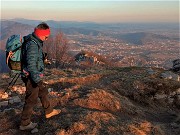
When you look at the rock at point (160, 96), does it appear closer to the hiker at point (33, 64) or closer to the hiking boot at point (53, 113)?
the hiking boot at point (53, 113)

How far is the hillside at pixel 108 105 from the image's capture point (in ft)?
29.1

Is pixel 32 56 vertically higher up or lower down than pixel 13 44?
lower down

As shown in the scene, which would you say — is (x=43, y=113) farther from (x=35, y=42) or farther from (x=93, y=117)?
(x=35, y=42)

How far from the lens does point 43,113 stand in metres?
9.84

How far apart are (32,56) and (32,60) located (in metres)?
0.10

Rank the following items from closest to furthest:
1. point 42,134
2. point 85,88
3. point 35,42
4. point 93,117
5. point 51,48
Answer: point 35,42
point 42,134
point 93,117
point 85,88
point 51,48

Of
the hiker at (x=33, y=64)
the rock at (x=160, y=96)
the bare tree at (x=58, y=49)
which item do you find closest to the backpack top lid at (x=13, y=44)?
the hiker at (x=33, y=64)

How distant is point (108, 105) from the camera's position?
1152 cm

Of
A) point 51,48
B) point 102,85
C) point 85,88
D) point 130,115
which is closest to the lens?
point 130,115

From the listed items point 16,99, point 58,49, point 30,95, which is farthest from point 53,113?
point 58,49

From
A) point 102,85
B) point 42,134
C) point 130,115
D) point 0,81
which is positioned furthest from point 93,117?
point 0,81

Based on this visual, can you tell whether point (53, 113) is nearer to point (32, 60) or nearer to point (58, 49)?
point (32, 60)

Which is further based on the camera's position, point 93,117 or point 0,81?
point 0,81

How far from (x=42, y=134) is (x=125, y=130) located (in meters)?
2.40
